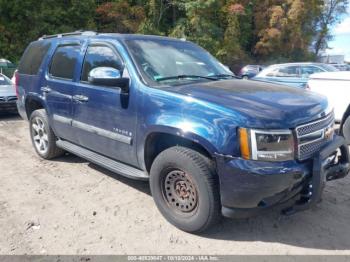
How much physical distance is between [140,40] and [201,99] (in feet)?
4.95

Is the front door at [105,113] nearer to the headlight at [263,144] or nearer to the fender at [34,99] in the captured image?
the fender at [34,99]

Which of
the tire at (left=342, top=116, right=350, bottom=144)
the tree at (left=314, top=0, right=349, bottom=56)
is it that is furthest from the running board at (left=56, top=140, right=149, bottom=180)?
the tree at (left=314, top=0, right=349, bottom=56)

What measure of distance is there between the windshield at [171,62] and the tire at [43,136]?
2175 millimetres

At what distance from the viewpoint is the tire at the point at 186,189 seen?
3.19 metres

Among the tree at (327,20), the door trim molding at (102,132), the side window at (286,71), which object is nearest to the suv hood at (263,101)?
the door trim molding at (102,132)

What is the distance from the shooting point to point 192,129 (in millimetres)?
3168

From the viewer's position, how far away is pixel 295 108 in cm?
319

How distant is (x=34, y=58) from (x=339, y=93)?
217 inches

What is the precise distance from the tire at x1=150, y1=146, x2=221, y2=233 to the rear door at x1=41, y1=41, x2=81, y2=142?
1.80 m

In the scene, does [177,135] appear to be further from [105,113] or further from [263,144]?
[105,113]

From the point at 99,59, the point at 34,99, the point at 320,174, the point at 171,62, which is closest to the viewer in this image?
the point at 320,174

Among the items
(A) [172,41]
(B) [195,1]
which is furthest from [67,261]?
(B) [195,1]

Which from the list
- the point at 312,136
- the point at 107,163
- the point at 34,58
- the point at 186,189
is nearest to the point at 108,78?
the point at 107,163

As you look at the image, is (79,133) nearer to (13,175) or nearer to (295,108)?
(13,175)
